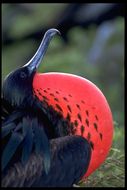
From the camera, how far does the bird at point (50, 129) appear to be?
316 cm

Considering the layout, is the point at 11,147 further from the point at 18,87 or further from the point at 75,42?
the point at 75,42

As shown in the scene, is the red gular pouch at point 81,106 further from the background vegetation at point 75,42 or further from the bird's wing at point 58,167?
the background vegetation at point 75,42

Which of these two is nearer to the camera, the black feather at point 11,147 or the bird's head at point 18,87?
the black feather at point 11,147

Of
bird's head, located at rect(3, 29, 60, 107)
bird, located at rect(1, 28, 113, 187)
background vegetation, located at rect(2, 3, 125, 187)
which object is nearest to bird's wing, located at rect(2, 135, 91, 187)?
bird, located at rect(1, 28, 113, 187)

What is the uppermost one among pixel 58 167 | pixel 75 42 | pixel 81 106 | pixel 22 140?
pixel 75 42

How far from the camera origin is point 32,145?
3.21 meters

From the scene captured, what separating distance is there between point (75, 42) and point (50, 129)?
228 inches

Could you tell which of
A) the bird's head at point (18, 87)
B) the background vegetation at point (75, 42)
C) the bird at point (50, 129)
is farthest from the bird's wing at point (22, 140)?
the background vegetation at point (75, 42)

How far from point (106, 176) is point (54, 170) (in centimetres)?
50

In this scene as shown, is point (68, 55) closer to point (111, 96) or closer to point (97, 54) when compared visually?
point (97, 54)

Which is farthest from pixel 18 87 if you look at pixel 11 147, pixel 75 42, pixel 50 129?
pixel 75 42

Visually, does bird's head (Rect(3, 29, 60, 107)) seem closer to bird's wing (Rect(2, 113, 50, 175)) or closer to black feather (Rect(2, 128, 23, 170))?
bird's wing (Rect(2, 113, 50, 175))

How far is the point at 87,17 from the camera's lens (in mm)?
9508

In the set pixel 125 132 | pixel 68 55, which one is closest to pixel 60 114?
pixel 125 132
